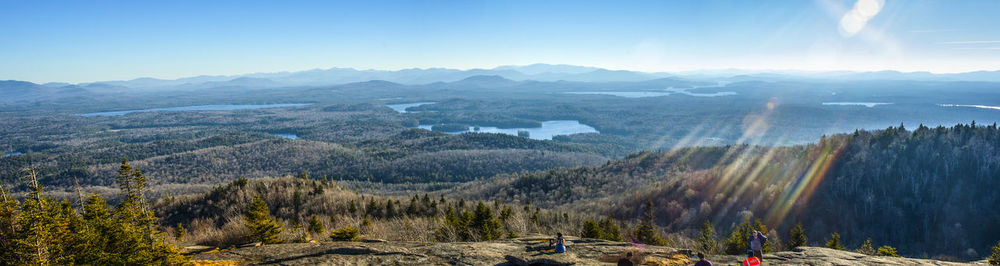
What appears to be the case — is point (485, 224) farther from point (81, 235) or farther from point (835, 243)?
point (835, 243)

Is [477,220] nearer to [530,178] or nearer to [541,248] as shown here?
[541,248]

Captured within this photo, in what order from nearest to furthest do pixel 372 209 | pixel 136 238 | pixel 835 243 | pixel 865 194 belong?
1. pixel 136 238
2. pixel 835 243
3. pixel 372 209
4. pixel 865 194

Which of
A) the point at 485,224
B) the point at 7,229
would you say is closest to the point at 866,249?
the point at 485,224

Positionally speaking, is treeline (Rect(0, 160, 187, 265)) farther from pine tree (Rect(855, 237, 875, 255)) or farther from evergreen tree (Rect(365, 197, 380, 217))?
pine tree (Rect(855, 237, 875, 255))

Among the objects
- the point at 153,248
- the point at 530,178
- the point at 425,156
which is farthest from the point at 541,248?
the point at 425,156

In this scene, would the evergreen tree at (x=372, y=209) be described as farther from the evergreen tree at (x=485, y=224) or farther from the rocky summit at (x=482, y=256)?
the rocky summit at (x=482, y=256)

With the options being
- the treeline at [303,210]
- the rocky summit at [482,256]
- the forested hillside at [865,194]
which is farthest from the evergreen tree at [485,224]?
the forested hillside at [865,194]

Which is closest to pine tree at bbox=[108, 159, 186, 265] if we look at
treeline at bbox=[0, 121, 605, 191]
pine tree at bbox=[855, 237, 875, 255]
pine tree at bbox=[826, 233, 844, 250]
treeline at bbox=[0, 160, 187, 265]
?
treeline at bbox=[0, 160, 187, 265]
